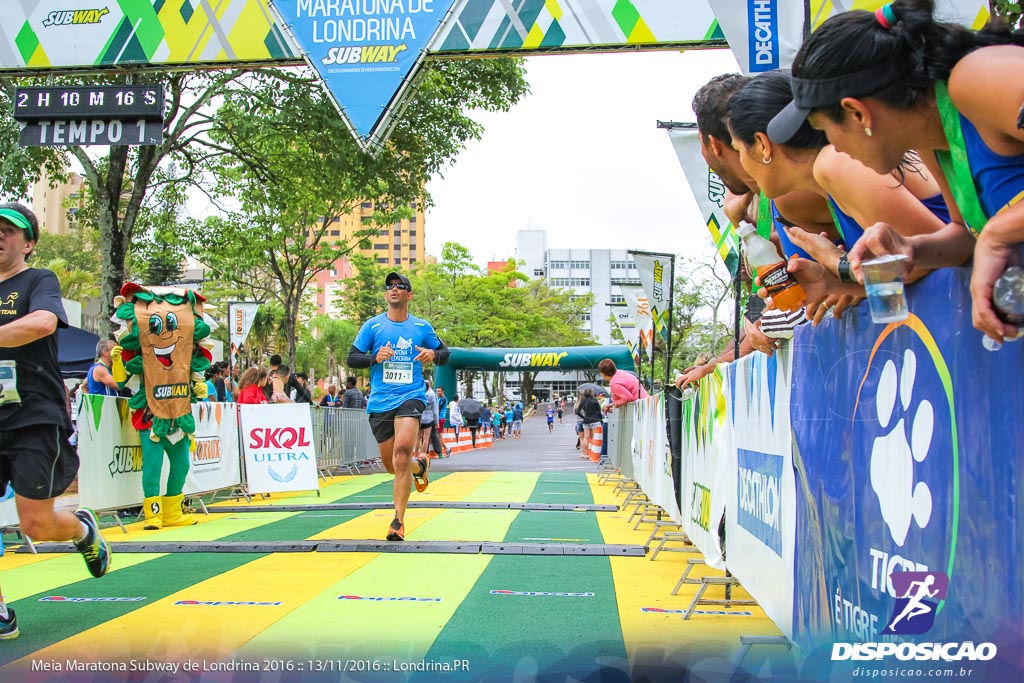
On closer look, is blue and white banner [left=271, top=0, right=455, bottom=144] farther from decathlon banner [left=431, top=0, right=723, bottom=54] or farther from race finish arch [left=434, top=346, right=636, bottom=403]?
race finish arch [left=434, top=346, right=636, bottom=403]

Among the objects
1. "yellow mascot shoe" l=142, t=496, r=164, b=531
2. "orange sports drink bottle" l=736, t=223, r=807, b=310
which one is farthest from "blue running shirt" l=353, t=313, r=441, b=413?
"orange sports drink bottle" l=736, t=223, r=807, b=310

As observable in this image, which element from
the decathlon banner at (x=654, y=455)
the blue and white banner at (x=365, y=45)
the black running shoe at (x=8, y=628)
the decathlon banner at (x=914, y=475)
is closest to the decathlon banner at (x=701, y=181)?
the decathlon banner at (x=654, y=455)

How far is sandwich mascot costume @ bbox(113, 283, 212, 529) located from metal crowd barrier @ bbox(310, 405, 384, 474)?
5444 millimetres

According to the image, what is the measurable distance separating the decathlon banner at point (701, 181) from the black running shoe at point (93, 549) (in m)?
4.80

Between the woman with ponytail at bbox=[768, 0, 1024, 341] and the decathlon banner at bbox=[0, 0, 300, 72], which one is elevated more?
the decathlon banner at bbox=[0, 0, 300, 72]

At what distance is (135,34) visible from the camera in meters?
8.95

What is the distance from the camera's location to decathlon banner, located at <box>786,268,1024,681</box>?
1.81m

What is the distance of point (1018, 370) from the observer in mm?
1749

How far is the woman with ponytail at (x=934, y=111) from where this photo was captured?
71.1 inches

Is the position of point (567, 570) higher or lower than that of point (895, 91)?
lower

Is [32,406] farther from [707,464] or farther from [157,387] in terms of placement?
[157,387]

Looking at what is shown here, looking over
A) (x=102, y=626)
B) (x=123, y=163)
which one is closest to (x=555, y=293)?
(x=123, y=163)

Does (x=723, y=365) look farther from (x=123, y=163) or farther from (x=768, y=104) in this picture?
(x=123, y=163)

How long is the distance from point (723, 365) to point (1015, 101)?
3.23 meters
